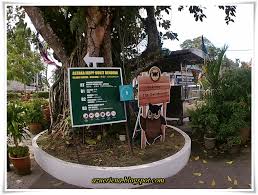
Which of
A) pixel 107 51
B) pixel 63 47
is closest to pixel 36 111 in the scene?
pixel 63 47

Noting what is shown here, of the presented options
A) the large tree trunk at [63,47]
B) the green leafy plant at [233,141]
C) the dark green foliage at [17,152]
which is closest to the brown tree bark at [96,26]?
the large tree trunk at [63,47]

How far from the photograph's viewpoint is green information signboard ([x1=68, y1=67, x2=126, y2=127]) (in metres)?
3.68

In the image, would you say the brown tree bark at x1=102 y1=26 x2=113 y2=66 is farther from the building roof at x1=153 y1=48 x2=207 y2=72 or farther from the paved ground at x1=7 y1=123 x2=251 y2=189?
the paved ground at x1=7 y1=123 x2=251 y2=189

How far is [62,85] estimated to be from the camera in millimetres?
4859

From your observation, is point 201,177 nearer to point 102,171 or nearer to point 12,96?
point 102,171

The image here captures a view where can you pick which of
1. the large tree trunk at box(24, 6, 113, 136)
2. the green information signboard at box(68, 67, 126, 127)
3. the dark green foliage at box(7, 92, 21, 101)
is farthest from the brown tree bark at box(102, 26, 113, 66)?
the dark green foliage at box(7, 92, 21, 101)

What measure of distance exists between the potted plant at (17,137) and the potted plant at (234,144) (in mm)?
3150

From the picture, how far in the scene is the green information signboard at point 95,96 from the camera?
3680 millimetres

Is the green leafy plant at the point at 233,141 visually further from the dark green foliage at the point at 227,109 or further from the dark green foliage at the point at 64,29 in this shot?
the dark green foliage at the point at 64,29

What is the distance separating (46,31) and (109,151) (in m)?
2.10
